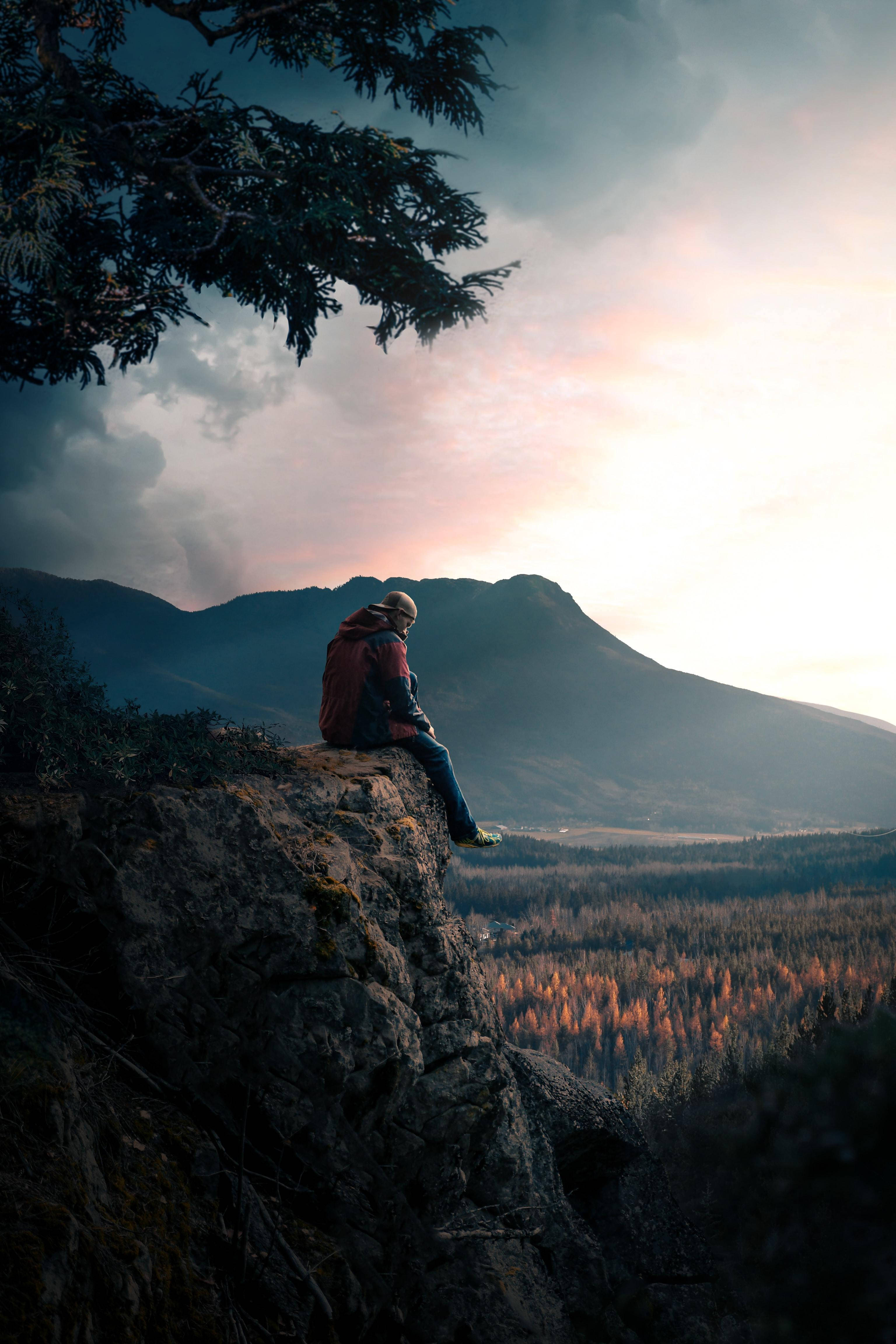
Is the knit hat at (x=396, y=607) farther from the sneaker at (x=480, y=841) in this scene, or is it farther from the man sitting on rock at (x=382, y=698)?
the sneaker at (x=480, y=841)

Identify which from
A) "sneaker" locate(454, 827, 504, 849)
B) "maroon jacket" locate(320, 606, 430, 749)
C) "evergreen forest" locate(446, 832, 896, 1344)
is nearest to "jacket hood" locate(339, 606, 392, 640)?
"maroon jacket" locate(320, 606, 430, 749)

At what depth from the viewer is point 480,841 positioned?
8734 mm

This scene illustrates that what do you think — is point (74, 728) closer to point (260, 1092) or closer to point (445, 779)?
point (260, 1092)

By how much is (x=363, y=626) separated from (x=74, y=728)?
327 centimetres

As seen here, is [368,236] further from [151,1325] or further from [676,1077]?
[676,1077]

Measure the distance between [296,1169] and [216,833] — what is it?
2.09 metres


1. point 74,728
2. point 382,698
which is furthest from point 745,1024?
point 74,728

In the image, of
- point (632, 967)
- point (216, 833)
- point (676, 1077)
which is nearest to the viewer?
point (216, 833)

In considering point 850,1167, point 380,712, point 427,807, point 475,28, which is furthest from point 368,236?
point 850,1167

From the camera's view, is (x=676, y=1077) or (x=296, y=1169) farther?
(x=676, y=1077)

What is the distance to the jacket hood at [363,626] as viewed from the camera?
7.65 meters

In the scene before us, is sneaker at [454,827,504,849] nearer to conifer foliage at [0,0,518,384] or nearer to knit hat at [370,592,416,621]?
knit hat at [370,592,416,621]

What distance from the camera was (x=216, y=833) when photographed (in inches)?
197

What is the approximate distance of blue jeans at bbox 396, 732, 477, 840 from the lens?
26.7ft
